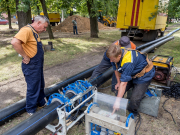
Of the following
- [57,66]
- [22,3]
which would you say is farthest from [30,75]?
[22,3]

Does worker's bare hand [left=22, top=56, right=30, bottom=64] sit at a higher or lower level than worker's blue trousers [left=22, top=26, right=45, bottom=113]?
higher

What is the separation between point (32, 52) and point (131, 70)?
171 centimetres

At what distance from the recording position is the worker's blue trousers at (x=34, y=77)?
256 cm

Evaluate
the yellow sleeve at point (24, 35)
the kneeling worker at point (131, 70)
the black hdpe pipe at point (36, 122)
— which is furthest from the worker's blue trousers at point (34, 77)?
the kneeling worker at point (131, 70)

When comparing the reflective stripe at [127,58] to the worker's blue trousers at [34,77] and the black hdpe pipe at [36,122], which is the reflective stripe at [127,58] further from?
the worker's blue trousers at [34,77]

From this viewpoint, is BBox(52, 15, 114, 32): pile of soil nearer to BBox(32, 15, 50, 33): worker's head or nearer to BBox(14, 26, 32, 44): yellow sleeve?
BBox(32, 15, 50, 33): worker's head

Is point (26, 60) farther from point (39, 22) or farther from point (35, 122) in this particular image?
point (35, 122)

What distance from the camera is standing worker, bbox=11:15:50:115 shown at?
7.66ft

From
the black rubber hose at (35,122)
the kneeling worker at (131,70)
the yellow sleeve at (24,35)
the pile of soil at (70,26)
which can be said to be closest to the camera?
the black rubber hose at (35,122)

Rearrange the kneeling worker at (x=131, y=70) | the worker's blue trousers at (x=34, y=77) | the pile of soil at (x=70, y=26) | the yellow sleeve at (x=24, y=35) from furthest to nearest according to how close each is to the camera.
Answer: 1. the pile of soil at (x=70, y=26)
2. the worker's blue trousers at (x=34, y=77)
3. the yellow sleeve at (x=24, y=35)
4. the kneeling worker at (x=131, y=70)

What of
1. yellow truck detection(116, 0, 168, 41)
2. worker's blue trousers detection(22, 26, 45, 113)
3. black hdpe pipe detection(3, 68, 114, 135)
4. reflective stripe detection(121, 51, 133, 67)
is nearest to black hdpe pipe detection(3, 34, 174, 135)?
black hdpe pipe detection(3, 68, 114, 135)

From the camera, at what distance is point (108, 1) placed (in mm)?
10719

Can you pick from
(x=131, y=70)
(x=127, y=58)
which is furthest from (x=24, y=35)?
(x=131, y=70)

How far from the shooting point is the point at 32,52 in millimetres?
2506
